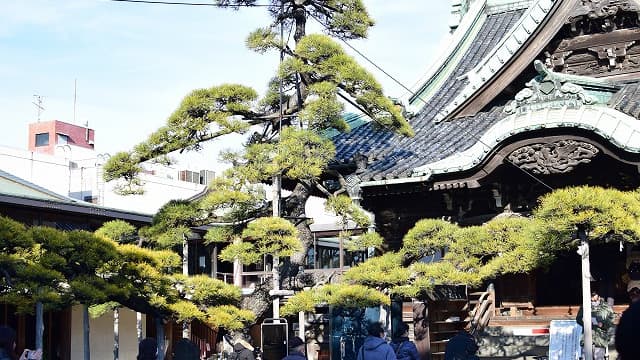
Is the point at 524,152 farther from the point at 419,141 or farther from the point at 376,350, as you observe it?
the point at 376,350

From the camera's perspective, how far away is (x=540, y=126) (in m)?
12.9

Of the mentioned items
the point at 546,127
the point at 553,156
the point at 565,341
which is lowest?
the point at 565,341

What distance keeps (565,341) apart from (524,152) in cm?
292

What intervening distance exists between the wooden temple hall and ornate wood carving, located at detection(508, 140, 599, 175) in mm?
15

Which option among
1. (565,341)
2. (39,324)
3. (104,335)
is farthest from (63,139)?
(565,341)

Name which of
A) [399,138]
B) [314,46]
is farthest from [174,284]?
[399,138]

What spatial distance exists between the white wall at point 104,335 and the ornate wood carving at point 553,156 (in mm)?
14623

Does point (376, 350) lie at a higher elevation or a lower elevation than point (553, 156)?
lower

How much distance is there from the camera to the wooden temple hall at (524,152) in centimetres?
1303

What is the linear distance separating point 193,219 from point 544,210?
5045 millimetres

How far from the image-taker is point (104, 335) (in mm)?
24750

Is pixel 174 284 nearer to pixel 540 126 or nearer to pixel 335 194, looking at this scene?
pixel 335 194

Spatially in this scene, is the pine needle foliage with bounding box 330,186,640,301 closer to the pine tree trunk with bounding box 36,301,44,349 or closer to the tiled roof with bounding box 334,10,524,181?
the tiled roof with bounding box 334,10,524,181

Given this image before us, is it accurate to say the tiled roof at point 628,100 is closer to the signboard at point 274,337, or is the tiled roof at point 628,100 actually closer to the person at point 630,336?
the signboard at point 274,337
